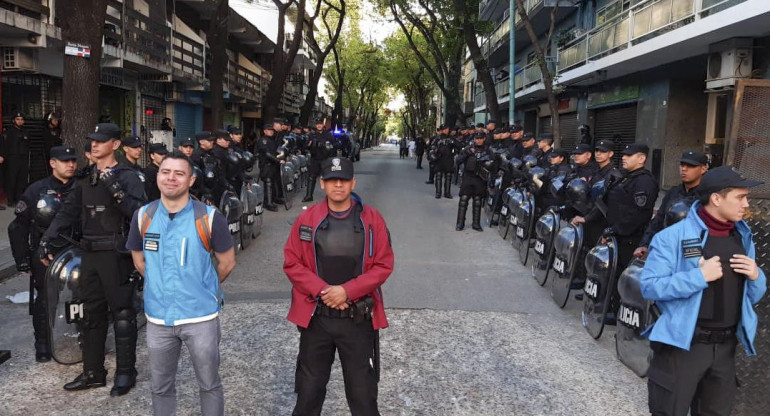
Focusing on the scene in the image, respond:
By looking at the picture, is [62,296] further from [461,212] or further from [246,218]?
[461,212]

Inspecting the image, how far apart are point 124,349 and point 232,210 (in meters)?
4.26

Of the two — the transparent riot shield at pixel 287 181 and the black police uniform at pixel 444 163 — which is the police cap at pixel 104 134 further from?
the black police uniform at pixel 444 163

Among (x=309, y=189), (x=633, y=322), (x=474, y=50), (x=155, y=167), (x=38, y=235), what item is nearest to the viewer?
(x=633, y=322)

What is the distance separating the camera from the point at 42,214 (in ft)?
14.6

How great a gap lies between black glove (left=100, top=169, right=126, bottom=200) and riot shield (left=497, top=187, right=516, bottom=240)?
6285mm

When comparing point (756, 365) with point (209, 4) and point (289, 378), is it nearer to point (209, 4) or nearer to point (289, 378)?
point (289, 378)

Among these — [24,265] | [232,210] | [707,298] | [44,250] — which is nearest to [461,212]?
[232,210]

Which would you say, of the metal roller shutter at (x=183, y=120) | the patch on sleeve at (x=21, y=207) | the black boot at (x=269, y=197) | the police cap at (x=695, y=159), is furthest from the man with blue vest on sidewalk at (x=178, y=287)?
the metal roller shutter at (x=183, y=120)

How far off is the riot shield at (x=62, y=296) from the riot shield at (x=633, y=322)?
3796mm

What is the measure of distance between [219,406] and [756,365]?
2943mm

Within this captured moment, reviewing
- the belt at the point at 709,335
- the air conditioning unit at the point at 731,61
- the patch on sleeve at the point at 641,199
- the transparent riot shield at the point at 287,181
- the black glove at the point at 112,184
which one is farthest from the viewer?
the air conditioning unit at the point at 731,61

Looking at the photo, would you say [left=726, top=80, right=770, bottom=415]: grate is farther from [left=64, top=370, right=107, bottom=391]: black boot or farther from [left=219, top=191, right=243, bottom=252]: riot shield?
[left=219, top=191, right=243, bottom=252]: riot shield

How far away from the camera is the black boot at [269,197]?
1241cm

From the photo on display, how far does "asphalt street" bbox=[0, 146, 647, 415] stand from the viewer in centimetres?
399
